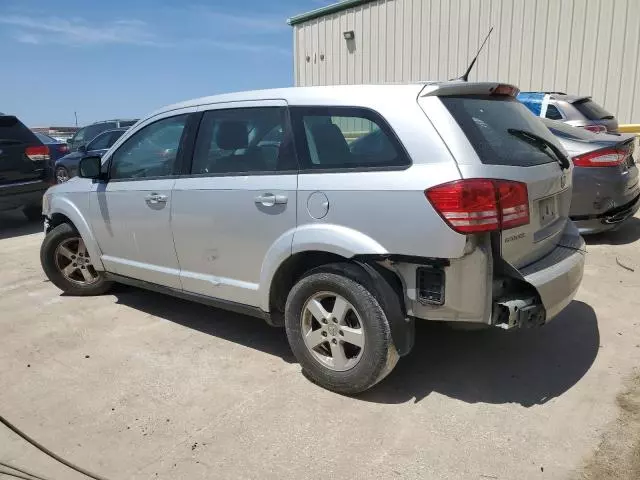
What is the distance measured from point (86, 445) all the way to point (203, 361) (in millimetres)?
1036

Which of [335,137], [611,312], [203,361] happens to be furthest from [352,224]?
[611,312]

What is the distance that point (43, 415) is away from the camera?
3082mm

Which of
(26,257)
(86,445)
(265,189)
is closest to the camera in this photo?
(86,445)

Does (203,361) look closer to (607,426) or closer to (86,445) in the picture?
(86,445)

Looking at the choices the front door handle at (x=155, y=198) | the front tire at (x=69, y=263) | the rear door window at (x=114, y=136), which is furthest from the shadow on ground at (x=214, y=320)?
the rear door window at (x=114, y=136)

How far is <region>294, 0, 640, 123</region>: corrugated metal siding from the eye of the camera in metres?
Answer: 11.5

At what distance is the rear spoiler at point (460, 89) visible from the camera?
2.90 meters

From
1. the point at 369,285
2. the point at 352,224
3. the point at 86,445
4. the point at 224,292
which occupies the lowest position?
the point at 86,445

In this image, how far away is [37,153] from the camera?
28.2 ft

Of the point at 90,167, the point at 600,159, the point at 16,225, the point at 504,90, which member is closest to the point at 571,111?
the point at 600,159

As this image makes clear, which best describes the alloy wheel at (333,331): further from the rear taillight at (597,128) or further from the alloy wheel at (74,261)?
the rear taillight at (597,128)

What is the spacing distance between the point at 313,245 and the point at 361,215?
36 cm

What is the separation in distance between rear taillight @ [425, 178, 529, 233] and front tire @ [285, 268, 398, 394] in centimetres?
63

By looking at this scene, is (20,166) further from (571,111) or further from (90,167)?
(571,111)
